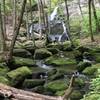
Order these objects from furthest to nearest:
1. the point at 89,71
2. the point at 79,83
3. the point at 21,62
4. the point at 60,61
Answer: the point at 60,61 → the point at 21,62 → the point at 89,71 → the point at 79,83

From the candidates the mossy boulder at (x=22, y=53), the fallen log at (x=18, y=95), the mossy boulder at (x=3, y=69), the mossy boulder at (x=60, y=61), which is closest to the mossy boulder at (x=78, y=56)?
the mossy boulder at (x=60, y=61)

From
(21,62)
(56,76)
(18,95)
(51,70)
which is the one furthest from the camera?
(21,62)

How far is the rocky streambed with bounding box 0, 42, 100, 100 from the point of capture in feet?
42.0

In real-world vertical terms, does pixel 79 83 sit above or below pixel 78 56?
above

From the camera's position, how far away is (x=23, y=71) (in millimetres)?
14719

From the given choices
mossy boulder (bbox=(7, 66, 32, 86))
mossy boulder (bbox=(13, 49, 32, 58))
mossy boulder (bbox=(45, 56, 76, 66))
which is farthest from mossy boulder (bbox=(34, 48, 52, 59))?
mossy boulder (bbox=(7, 66, 32, 86))

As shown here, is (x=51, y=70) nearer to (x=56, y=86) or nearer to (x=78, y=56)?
(x=56, y=86)

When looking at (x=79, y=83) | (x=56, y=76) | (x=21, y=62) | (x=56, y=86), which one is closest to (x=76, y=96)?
(x=56, y=86)

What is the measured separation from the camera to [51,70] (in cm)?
1633

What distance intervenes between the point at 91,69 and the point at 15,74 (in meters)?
4.08

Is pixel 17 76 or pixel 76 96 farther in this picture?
pixel 17 76

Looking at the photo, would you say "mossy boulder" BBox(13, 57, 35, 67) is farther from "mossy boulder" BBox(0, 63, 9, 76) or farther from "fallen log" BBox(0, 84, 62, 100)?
"fallen log" BBox(0, 84, 62, 100)

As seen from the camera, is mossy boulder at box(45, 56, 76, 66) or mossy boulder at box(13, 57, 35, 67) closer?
mossy boulder at box(13, 57, 35, 67)

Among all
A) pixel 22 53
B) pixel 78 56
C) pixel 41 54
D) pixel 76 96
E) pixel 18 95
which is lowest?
pixel 78 56
